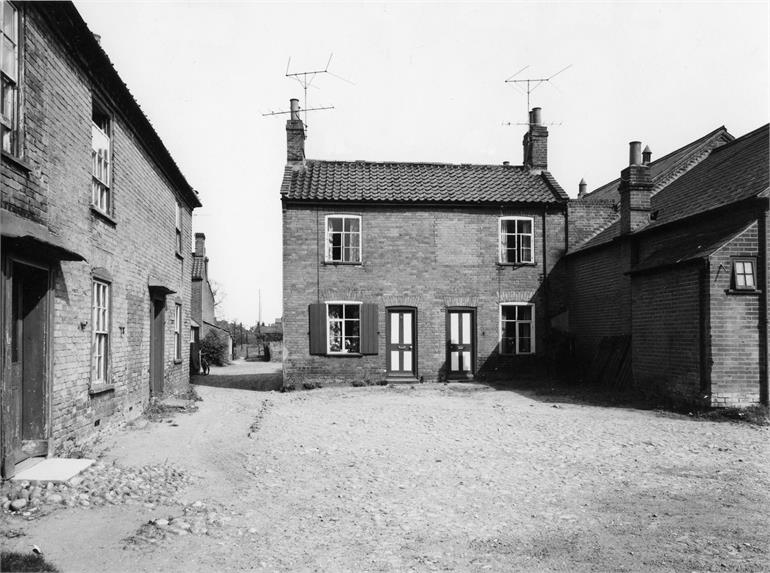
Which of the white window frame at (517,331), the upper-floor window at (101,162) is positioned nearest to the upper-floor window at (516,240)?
the white window frame at (517,331)

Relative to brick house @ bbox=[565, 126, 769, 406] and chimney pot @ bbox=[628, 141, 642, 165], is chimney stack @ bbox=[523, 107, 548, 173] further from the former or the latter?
chimney pot @ bbox=[628, 141, 642, 165]

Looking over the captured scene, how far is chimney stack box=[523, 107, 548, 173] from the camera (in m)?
21.5

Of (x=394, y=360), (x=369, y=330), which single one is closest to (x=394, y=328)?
(x=369, y=330)

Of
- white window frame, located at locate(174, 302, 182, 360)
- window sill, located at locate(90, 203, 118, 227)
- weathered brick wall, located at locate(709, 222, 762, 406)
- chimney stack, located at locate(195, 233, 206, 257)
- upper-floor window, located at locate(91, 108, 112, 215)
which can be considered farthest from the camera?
chimney stack, located at locate(195, 233, 206, 257)

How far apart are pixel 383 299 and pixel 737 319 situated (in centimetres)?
1002

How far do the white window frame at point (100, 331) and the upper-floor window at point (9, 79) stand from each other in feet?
9.69

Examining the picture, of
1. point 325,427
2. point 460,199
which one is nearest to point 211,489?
point 325,427

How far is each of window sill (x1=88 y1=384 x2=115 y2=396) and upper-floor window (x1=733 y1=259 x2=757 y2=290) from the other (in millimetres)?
12213

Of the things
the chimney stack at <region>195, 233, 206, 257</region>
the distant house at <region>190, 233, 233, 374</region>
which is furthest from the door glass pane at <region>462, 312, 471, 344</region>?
the chimney stack at <region>195, 233, 206, 257</region>

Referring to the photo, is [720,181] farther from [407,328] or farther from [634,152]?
[407,328]

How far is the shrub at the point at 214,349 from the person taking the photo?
103ft

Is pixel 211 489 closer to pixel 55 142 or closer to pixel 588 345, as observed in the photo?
pixel 55 142

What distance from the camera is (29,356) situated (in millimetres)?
7141

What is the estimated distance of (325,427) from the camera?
11.4m
